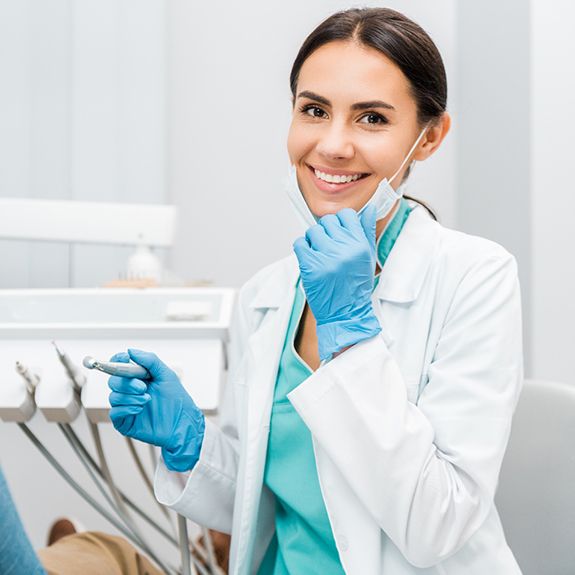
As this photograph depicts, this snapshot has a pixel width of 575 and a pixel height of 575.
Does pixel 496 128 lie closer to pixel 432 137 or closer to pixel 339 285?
pixel 432 137

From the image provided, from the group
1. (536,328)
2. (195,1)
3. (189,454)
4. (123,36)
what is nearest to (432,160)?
(536,328)

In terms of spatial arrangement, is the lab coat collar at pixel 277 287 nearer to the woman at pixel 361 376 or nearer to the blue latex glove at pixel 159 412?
the woman at pixel 361 376

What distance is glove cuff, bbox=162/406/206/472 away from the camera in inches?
39.0

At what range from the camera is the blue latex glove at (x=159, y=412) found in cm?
92

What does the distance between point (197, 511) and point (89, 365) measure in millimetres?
361

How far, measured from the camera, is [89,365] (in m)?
0.78

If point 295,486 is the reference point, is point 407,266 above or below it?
above

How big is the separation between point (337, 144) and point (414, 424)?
0.38 metres

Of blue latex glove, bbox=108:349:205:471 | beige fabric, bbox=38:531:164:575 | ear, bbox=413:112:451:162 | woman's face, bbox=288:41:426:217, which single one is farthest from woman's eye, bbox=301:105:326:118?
beige fabric, bbox=38:531:164:575

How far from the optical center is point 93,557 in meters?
1.11

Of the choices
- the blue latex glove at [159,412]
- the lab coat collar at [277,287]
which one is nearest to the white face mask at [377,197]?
the lab coat collar at [277,287]

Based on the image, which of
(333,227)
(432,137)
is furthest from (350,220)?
(432,137)

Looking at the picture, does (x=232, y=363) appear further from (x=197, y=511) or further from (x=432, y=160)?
(x=432, y=160)

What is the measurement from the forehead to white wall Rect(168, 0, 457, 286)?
2.99 feet
